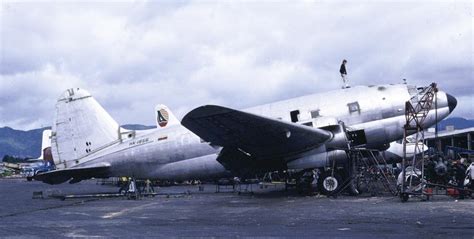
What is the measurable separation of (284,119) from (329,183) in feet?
11.5

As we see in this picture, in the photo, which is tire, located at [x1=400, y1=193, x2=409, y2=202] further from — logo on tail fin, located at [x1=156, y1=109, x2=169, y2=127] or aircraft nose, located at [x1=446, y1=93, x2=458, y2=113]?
logo on tail fin, located at [x1=156, y1=109, x2=169, y2=127]

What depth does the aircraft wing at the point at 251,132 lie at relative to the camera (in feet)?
68.7

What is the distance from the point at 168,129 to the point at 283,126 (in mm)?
7368

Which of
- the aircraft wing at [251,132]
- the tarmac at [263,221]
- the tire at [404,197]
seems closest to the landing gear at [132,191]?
the aircraft wing at [251,132]

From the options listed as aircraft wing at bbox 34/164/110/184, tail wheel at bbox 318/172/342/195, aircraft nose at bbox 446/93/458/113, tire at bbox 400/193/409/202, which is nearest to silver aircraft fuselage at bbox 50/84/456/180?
aircraft nose at bbox 446/93/458/113

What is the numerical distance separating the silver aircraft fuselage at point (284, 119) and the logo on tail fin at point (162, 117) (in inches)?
641

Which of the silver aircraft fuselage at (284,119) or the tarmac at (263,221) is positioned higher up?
the silver aircraft fuselage at (284,119)

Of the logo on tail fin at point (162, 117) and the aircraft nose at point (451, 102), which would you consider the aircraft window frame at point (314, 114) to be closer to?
the aircraft nose at point (451, 102)

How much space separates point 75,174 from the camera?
28.0 meters

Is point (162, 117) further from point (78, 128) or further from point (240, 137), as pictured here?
point (240, 137)

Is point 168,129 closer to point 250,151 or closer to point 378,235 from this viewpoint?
point 250,151

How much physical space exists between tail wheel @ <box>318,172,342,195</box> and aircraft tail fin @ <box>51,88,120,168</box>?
10.9 meters

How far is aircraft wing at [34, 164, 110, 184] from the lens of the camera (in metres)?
27.6

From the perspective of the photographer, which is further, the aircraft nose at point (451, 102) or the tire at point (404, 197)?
the aircraft nose at point (451, 102)
